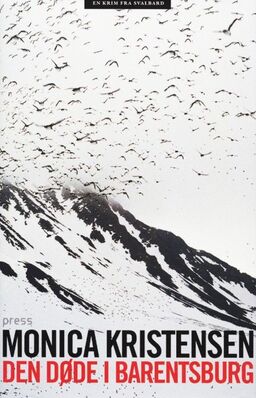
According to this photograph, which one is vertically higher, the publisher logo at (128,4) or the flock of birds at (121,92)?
Answer: the publisher logo at (128,4)

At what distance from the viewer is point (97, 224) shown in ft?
9.67

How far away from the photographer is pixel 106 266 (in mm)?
2939

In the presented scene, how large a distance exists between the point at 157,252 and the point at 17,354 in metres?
0.81

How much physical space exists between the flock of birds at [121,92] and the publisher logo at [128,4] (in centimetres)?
3

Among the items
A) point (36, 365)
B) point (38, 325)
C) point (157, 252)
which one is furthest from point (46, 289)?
point (157, 252)

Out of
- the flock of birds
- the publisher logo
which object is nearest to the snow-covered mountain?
the flock of birds

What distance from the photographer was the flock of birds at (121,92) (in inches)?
116

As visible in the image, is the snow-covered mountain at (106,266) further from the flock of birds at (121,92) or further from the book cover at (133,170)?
the flock of birds at (121,92)

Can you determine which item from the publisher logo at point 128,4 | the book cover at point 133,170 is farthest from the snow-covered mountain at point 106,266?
the publisher logo at point 128,4

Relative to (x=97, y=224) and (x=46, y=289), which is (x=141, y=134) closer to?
(x=97, y=224)

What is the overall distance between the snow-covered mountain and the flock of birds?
0.13m

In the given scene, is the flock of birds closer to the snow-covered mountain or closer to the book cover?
the book cover

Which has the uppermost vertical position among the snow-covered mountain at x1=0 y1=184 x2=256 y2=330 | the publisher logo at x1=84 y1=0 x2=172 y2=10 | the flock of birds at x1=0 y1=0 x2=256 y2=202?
the publisher logo at x1=84 y1=0 x2=172 y2=10

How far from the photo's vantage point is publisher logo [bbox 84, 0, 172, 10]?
2.97m
